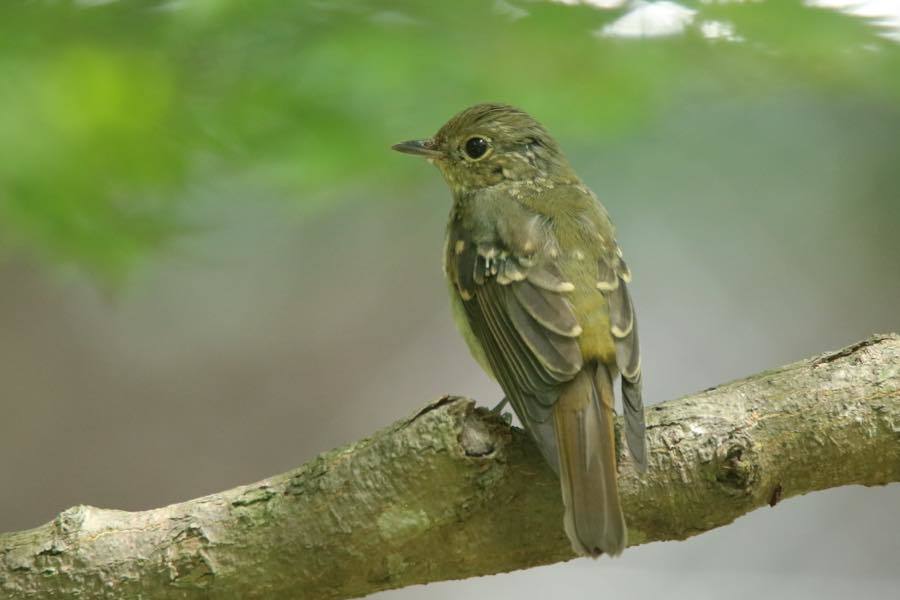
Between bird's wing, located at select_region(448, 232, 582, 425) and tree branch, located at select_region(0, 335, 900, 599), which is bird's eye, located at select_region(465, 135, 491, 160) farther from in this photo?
tree branch, located at select_region(0, 335, 900, 599)

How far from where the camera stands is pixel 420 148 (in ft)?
12.5

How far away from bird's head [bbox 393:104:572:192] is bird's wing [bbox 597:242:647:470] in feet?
2.15

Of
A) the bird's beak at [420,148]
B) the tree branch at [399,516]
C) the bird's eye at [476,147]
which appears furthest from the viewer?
the bird's eye at [476,147]

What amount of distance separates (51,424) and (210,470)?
707mm

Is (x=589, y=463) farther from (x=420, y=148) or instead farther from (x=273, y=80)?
(x=420, y=148)

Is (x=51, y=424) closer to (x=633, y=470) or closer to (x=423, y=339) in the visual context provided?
(x=423, y=339)

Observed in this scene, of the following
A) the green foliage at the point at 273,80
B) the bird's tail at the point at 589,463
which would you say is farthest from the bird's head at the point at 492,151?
the bird's tail at the point at 589,463

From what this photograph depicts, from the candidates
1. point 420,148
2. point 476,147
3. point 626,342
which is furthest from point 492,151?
point 626,342

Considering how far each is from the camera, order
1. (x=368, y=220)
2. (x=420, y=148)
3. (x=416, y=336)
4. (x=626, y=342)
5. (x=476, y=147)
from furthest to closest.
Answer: (x=368, y=220), (x=416, y=336), (x=476, y=147), (x=420, y=148), (x=626, y=342)

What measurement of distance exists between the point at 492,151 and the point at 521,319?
1.08m

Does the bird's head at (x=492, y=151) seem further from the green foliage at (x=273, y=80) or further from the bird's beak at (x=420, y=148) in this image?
the green foliage at (x=273, y=80)

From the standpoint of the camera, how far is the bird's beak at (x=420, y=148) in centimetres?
354

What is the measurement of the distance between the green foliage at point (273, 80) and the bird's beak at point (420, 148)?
0.57 m

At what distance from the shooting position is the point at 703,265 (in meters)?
6.20
